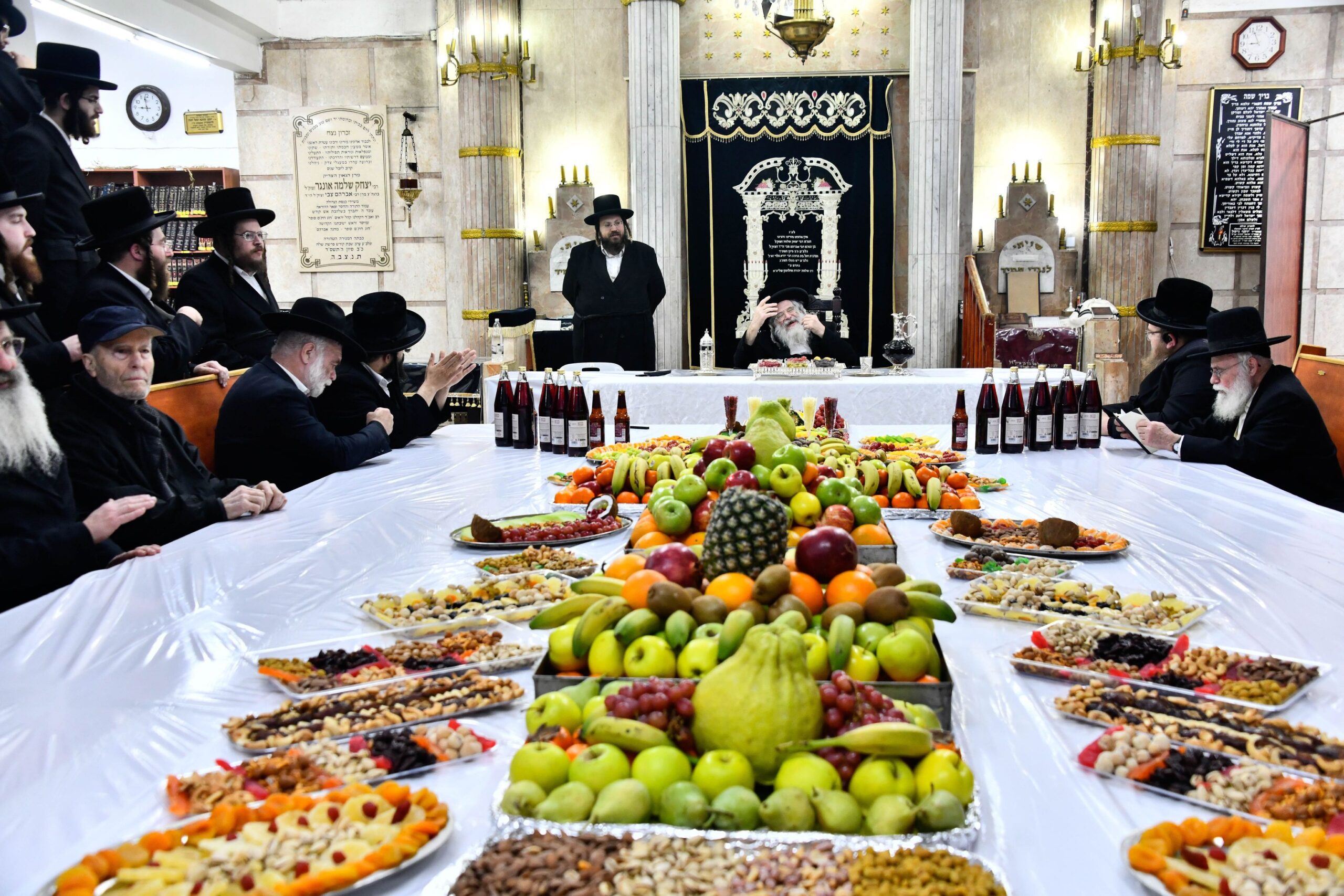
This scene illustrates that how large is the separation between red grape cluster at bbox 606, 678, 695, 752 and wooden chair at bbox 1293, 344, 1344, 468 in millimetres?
4076

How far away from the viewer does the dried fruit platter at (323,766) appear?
1.40 meters

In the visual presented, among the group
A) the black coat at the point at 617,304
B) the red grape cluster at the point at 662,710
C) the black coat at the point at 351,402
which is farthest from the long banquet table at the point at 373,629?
the black coat at the point at 617,304

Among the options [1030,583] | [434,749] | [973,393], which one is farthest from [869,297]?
[434,749]

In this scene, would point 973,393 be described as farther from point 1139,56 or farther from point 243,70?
point 243,70

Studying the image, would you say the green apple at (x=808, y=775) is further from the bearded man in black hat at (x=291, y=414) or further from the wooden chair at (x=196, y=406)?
the wooden chair at (x=196, y=406)

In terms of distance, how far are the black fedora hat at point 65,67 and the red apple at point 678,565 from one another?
4129 mm

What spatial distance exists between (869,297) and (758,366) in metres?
3.89

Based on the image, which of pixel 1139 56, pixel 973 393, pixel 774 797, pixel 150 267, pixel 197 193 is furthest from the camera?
pixel 197 193

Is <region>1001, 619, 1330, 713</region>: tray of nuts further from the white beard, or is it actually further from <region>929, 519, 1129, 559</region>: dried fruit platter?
the white beard

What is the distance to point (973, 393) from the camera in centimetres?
615

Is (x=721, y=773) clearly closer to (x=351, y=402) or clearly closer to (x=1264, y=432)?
(x=1264, y=432)

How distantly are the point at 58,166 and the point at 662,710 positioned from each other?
14.7 feet

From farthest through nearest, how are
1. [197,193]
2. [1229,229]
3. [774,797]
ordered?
[197,193] → [1229,229] → [774,797]

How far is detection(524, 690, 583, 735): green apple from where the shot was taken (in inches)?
57.1
